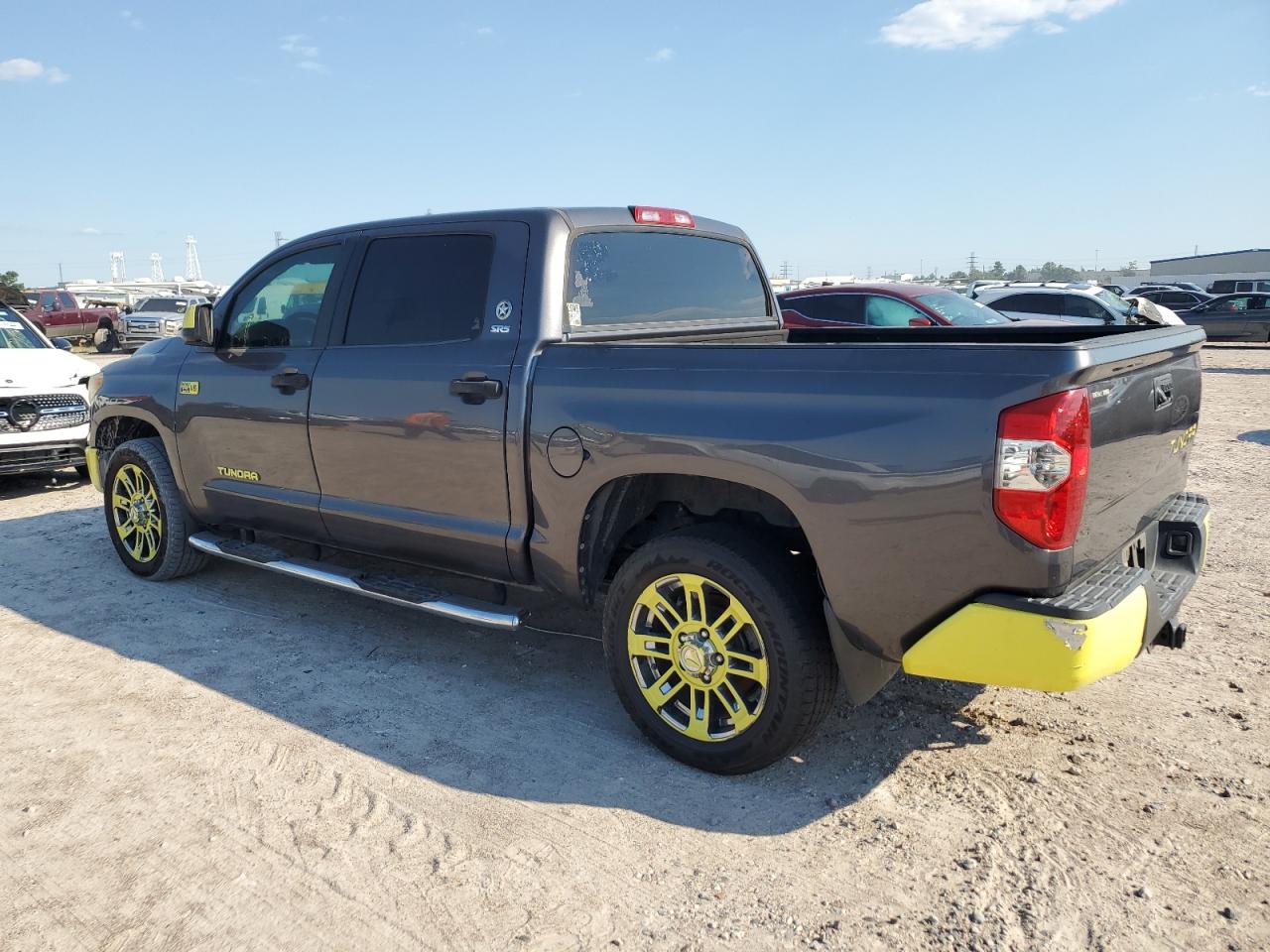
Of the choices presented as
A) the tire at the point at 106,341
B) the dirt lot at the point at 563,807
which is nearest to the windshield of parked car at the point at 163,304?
the tire at the point at 106,341

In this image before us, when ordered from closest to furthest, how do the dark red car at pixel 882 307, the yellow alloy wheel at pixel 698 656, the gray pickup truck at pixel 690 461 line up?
the gray pickup truck at pixel 690 461
the yellow alloy wheel at pixel 698 656
the dark red car at pixel 882 307

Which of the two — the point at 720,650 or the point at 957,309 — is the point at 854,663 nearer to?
the point at 720,650

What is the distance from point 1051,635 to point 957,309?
10432 mm

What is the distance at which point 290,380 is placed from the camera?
452cm

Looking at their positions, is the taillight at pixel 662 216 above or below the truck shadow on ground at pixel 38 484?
above

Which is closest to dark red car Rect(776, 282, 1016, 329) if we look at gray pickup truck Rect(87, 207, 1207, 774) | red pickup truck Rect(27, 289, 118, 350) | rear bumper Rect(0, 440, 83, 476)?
gray pickup truck Rect(87, 207, 1207, 774)

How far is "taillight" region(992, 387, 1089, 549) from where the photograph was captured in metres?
2.56

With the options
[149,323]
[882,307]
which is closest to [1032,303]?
[882,307]

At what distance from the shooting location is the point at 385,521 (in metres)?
4.21

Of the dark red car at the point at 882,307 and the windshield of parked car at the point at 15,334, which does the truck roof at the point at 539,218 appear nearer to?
the windshield of parked car at the point at 15,334

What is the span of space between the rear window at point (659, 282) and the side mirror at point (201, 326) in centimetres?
224

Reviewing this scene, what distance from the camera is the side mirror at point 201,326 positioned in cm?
495

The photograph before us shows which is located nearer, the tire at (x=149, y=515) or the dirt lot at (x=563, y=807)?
the dirt lot at (x=563, y=807)

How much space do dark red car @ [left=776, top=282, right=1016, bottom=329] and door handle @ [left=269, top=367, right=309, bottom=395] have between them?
26.7 ft
